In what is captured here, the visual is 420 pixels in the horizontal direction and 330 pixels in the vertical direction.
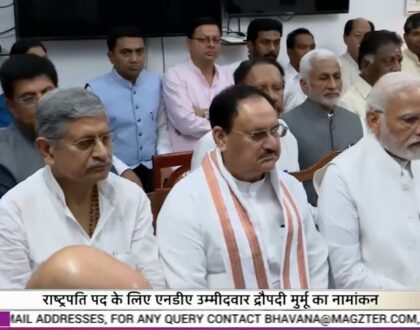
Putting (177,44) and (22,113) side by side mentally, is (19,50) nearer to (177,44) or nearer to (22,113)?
(22,113)

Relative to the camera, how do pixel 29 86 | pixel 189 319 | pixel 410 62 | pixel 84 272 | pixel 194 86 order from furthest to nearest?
1. pixel 410 62
2. pixel 194 86
3. pixel 29 86
4. pixel 189 319
5. pixel 84 272

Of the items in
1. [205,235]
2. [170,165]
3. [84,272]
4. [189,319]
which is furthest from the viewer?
[170,165]

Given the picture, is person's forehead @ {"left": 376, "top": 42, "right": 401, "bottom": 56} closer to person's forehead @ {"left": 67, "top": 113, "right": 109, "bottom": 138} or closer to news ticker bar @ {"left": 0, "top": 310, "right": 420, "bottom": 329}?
person's forehead @ {"left": 67, "top": 113, "right": 109, "bottom": 138}

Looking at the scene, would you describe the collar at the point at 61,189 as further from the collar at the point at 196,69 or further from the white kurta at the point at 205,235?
the collar at the point at 196,69

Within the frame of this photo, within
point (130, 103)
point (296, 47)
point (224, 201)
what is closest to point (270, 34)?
point (296, 47)

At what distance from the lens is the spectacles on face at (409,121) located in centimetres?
200

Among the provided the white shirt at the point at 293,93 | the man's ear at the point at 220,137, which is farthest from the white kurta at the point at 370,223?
the white shirt at the point at 293,93

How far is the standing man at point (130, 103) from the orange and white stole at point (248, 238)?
1804 millimetres

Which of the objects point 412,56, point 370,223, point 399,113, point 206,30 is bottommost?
point 370,223

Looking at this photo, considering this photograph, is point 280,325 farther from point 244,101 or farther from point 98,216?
point 244,101

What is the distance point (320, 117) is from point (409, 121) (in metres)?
0.99

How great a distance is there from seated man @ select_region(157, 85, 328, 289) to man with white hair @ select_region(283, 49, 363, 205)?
3.07ft

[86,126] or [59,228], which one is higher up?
[86,126]

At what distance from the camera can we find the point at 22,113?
2.16m
